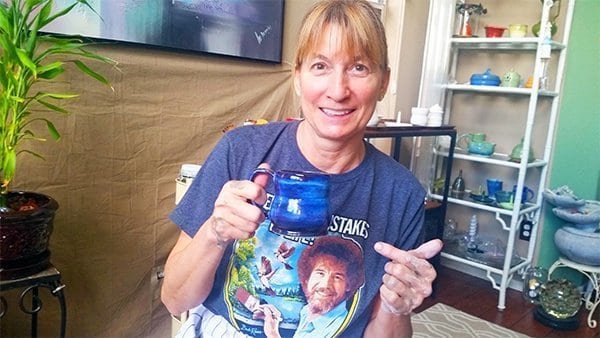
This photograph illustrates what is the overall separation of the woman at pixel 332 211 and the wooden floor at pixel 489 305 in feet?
6.22

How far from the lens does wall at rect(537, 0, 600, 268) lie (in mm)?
2777

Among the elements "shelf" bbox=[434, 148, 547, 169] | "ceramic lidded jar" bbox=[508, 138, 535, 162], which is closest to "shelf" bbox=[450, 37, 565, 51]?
"ceramic lidded jar" bbox=[508, 138, 535, 162]

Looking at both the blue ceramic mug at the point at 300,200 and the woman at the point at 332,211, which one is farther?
the woman at the point at 332,211

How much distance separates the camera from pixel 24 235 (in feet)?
4.15

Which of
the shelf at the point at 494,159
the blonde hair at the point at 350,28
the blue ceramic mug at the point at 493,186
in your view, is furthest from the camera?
the blue ceramic mug at the point at 493,186

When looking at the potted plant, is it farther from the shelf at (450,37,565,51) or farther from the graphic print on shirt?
the shelf at (450,37,565,51)

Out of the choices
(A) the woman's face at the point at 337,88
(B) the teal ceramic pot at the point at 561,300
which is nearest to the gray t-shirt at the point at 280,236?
(A) the woman's face at the point at 337,88

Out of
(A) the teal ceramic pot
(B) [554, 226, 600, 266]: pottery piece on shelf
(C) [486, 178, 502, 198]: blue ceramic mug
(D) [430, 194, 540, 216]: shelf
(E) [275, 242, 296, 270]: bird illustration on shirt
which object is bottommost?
(A) the teal ceramic pot

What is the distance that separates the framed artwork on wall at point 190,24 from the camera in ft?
5.35

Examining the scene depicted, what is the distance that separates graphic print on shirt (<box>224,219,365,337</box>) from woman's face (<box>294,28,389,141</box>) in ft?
0.75

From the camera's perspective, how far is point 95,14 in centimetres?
162

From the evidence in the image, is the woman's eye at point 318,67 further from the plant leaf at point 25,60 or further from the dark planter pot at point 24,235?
the dark planter pot at point 24,235

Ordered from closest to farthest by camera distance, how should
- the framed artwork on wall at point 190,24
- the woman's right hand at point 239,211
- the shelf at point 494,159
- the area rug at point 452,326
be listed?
1. the woman's right hand at point 239,211
2. the framed artwork on wall at point 190,24
3. the area rug at point 452,326
4. the shelf at point 494,159

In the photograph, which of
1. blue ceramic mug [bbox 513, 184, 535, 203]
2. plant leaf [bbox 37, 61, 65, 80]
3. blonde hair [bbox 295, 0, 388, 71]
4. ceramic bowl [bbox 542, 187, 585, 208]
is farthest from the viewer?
blue ceramic mug [bbox 513, 184, 535, 203]
